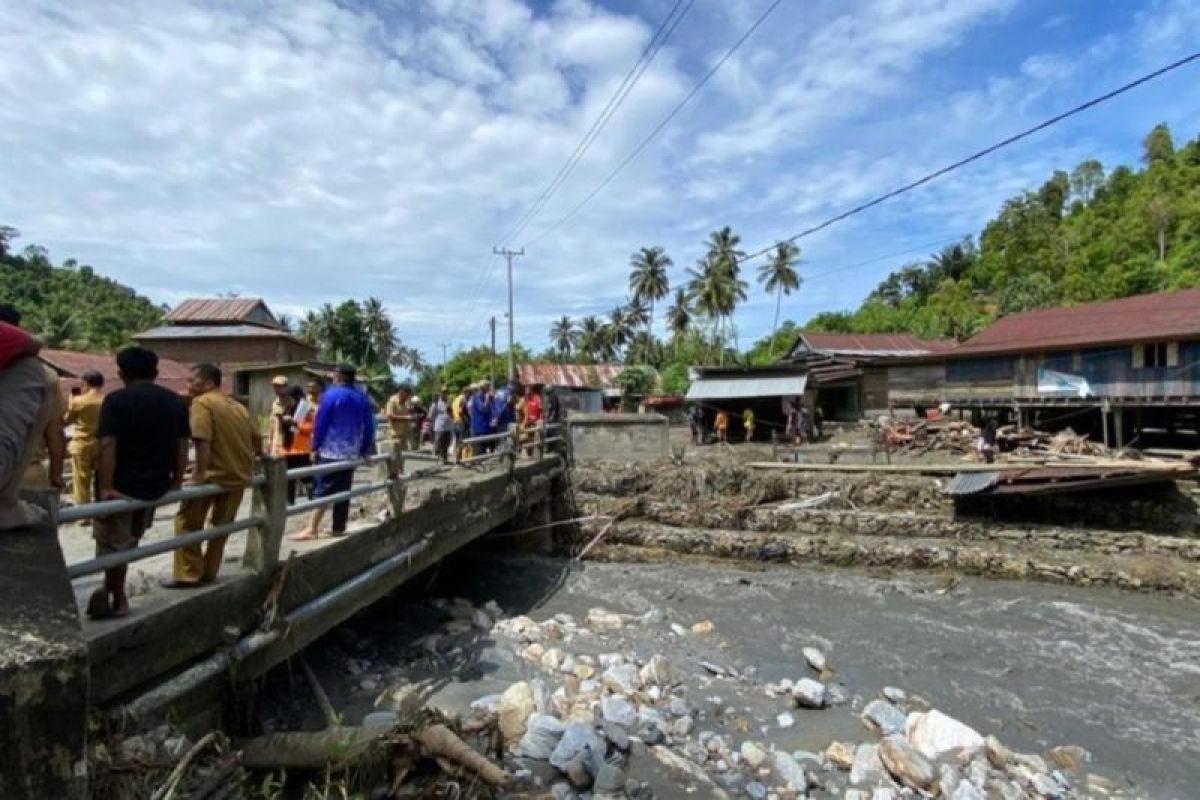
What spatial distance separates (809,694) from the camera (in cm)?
755

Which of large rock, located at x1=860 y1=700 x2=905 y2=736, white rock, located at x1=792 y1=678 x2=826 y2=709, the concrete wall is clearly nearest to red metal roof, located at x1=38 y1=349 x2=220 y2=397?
the concrete wall

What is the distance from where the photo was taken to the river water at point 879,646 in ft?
23.7

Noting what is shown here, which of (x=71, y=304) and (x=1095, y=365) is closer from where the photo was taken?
(x=1095, y=365)

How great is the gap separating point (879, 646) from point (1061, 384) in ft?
58.1

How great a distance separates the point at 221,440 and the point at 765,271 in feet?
179

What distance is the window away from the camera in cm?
1994

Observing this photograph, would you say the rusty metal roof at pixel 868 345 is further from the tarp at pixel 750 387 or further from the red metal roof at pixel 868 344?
the tarp at pixel 750 387

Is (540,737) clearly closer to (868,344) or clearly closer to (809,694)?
(809,694)

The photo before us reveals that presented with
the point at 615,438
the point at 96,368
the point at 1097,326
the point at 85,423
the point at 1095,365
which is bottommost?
the point at 615,438

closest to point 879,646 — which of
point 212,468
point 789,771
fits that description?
point 789,771

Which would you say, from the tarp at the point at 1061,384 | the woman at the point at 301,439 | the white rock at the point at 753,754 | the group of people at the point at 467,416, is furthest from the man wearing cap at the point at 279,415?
the tarp at the point at 1061,384

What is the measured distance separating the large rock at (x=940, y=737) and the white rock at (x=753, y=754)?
4.97 ft

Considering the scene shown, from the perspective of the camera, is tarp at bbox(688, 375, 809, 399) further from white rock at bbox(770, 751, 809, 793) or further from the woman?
white rock at bbox(770, 751, 809, 793)

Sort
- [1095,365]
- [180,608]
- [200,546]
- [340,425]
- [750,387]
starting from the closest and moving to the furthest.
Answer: [180,608]
[200,546]
[340,425]
[1095,365]
[750,387]
